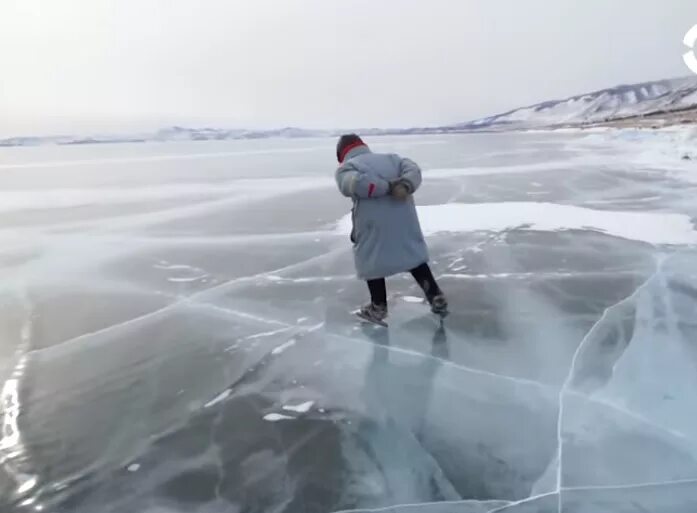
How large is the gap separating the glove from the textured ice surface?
0.59 meters

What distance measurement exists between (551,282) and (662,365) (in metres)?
1.08

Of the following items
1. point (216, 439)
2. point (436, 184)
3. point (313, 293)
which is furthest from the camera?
point (436, 184)

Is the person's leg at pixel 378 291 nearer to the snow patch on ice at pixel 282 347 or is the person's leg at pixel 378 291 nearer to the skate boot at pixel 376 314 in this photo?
the skate boot at pixel 376 314

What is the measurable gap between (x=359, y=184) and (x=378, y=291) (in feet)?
1.72

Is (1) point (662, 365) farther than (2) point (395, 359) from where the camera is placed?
No

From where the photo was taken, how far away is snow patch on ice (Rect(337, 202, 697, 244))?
422 centimetres

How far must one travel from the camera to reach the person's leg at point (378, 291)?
2.71 metres

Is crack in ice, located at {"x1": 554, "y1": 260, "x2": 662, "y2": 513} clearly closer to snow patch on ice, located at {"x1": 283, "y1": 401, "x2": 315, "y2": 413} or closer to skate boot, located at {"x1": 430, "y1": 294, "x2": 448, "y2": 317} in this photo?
skate boot, located at {"x1": 430, "y1": 294, "x2": 448, "y2": 317}

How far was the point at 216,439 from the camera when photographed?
6.07ft

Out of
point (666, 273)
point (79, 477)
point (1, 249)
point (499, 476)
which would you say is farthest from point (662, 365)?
point (1, 249)

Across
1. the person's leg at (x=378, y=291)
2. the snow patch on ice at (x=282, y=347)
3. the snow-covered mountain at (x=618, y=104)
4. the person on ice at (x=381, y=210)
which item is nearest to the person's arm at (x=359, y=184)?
the person on ice at (x=381, y=210)

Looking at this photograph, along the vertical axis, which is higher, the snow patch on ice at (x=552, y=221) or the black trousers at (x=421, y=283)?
the black trousers at (x=421, y=283)

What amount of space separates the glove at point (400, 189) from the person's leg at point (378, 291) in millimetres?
407

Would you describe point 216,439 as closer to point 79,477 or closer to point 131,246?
point 79,477
